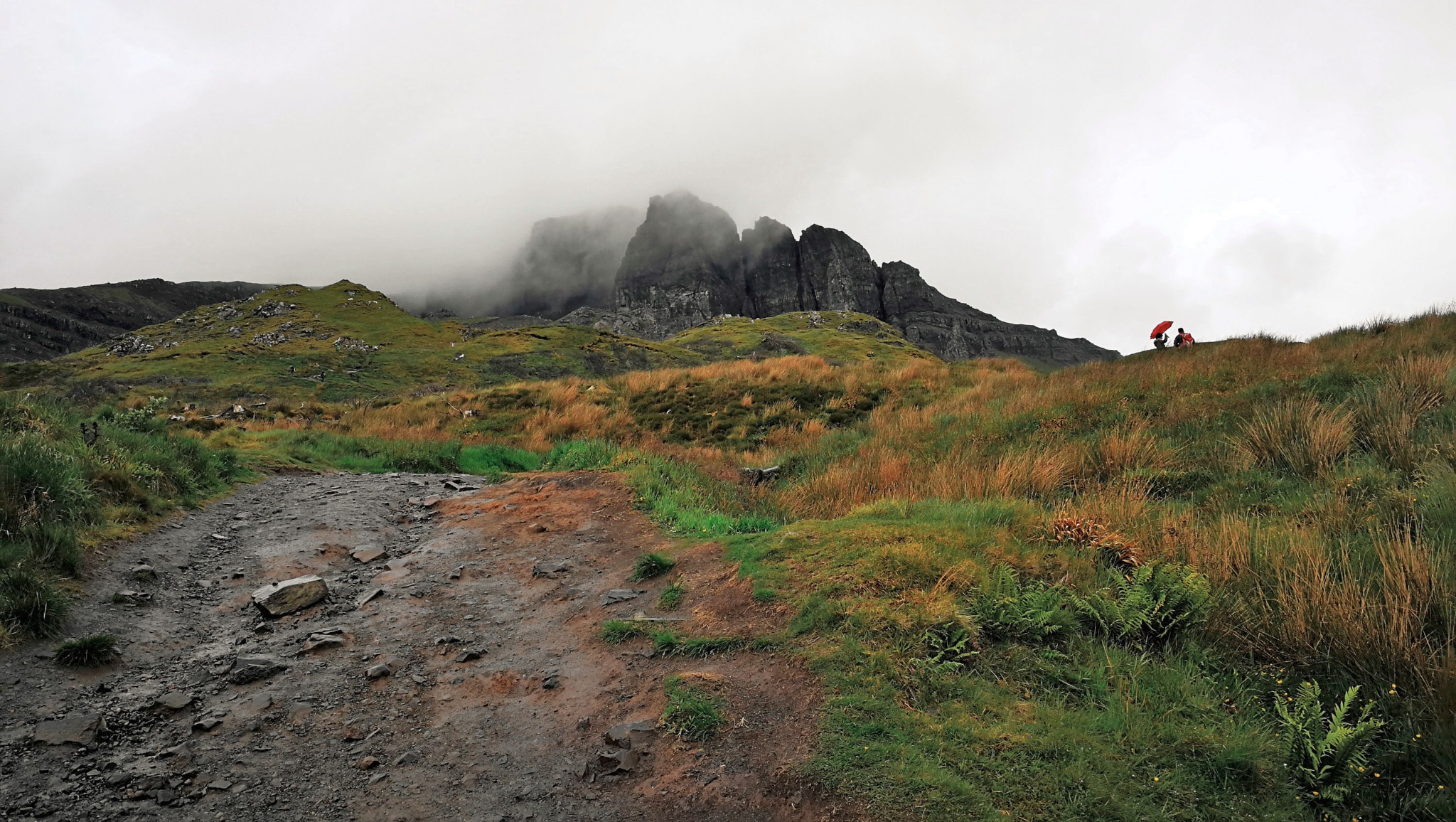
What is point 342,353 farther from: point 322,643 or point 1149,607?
point 1149,607

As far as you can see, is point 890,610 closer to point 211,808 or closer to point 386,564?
point 211,808

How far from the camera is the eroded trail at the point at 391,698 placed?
3479 millimetres

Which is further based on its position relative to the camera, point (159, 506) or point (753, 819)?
point (159, 506)

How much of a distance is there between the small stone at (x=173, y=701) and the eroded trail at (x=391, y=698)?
0.05ft

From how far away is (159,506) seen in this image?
28.3ft

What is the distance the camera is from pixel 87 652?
16.2 ft

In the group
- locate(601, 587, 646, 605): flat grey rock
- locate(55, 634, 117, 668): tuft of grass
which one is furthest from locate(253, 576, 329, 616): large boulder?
locate(601, 587, 646, 605): flat grey rock

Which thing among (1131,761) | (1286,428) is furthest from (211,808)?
(1286,428)

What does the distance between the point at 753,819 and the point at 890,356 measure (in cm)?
7566

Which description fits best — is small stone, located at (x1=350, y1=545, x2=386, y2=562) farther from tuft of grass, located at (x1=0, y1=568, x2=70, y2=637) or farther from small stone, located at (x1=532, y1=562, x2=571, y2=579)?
tuft of grass, located at (x1=0, y1=568, x2=70, y2=637)

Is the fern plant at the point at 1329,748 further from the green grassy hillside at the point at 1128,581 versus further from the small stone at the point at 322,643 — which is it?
the small stone at the point at 322,643

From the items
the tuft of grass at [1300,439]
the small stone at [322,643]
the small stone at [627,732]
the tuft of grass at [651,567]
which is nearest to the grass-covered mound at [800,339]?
the tuft of grass at [1300,439]

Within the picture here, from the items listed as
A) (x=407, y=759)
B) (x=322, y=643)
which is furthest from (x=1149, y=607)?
(x=322, y=643)

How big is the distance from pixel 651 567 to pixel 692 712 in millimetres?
2895
